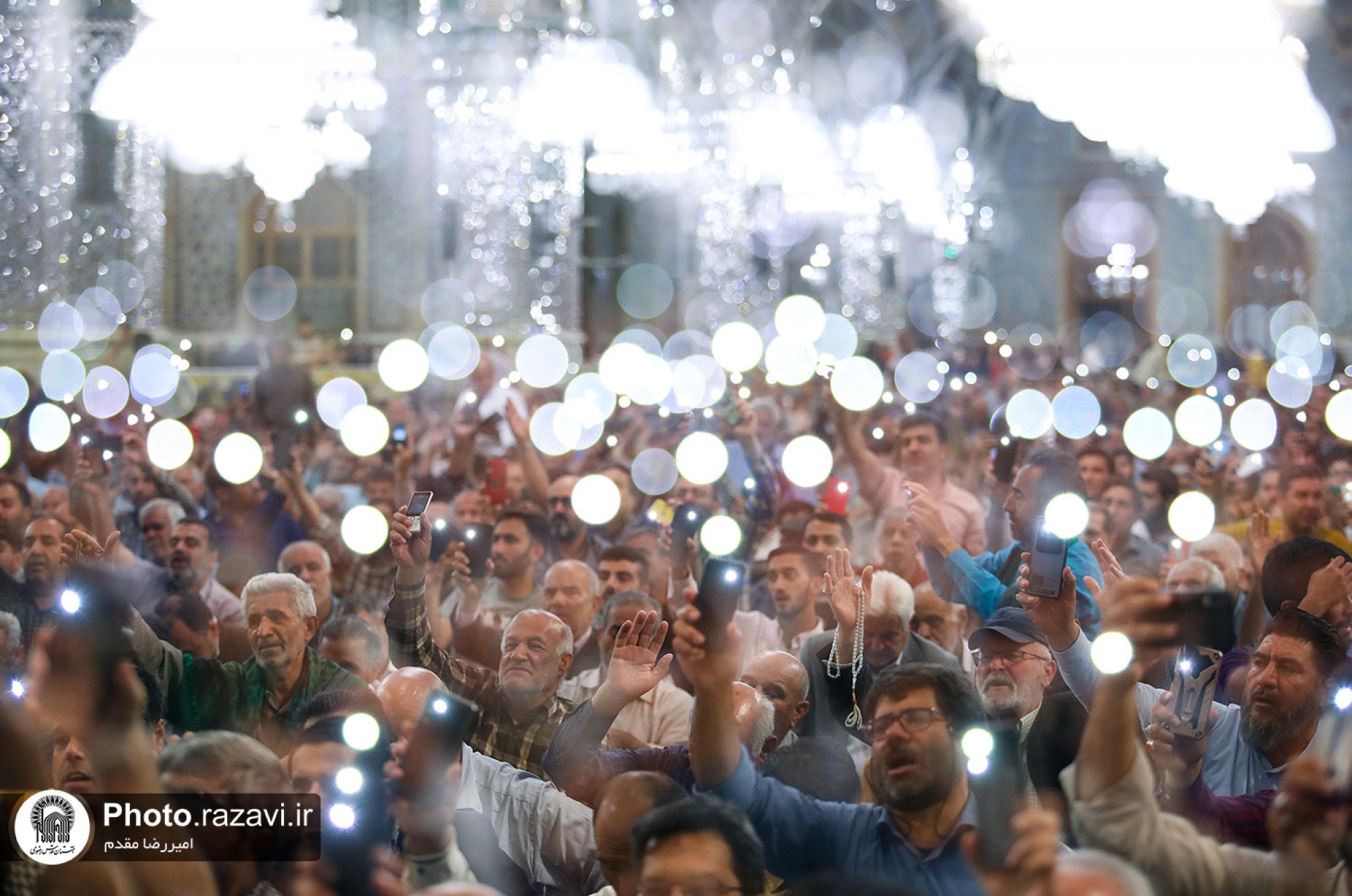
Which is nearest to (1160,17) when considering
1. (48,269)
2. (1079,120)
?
(1079,120)

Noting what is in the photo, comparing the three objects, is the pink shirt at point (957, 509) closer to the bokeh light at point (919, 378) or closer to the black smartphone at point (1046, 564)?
the black smartphone at point (1046, 564)

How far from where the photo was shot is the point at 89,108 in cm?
1567

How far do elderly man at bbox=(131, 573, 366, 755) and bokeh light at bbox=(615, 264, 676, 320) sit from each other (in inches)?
551

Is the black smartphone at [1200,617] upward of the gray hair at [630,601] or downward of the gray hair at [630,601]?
upward

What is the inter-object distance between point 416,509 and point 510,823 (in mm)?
990

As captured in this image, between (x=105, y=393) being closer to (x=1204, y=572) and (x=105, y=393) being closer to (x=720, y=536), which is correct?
(x=720, y=536)

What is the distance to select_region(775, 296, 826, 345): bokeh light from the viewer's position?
21.1 meters

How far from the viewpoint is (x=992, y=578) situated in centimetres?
474

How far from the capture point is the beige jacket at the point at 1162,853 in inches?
95.8

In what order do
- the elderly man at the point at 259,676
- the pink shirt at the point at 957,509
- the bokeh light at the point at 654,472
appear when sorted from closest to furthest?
the elderly man at the point at 259,676, the pink shirt at the point at 957,509, the bokeh light at the point at 654,472

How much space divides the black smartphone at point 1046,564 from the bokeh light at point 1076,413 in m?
7.76

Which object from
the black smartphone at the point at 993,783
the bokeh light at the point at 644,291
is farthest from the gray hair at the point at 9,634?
the bokeh light at the point at 644,291

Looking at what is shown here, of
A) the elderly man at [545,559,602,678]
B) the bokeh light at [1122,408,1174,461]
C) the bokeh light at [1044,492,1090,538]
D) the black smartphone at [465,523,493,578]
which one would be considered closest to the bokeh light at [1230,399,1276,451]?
the bokeh light at [1122,408,1174,461]

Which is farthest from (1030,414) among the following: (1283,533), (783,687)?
(783,687)
